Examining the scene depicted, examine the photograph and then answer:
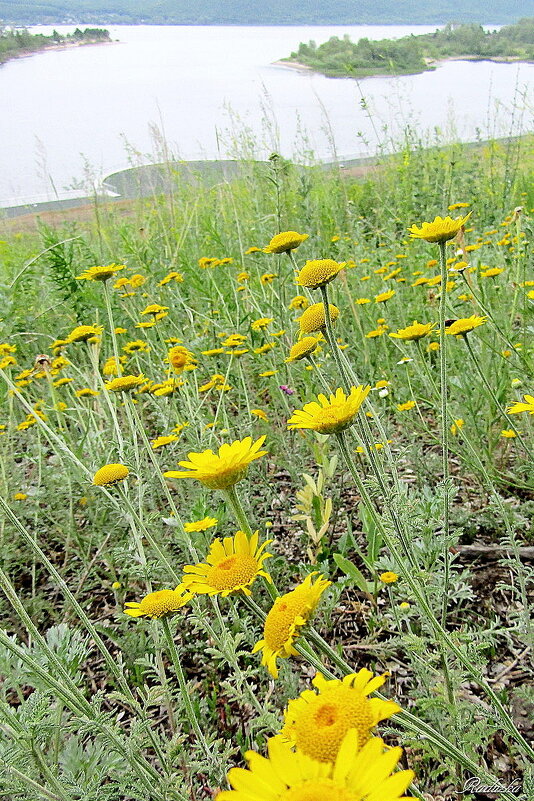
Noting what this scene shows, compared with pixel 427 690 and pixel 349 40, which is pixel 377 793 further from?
pixel 349 40

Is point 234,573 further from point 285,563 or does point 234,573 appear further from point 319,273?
point 285,563

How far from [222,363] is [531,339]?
1.70 meters

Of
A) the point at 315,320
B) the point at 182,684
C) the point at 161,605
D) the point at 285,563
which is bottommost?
the point at 285,563

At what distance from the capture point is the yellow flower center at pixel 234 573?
870 mm

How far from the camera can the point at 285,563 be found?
6.57 feet

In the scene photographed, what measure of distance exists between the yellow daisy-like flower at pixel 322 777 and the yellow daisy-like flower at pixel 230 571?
33 cm

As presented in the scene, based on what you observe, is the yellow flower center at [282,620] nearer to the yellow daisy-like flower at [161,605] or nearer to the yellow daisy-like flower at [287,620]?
the yellow daisy-like flower at [287,620]

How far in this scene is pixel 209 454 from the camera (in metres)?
0.98

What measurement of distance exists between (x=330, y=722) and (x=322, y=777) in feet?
0.27

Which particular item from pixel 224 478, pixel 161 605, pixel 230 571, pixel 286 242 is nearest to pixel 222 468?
pixel 224 478

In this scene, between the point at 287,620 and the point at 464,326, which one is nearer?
the point at 287,620

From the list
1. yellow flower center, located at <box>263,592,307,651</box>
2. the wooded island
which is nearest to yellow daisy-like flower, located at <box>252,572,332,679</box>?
yellow flower center, located at <box>263,592,307,651</box>

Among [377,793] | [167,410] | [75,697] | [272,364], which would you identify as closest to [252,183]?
[272,364]

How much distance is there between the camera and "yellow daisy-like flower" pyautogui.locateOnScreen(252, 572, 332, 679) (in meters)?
0.76
